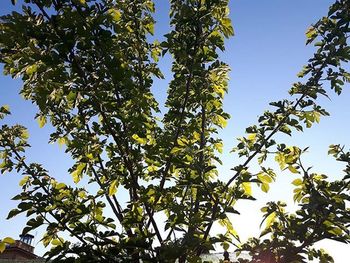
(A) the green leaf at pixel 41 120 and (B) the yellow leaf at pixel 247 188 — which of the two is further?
(A) the green leaf at pixel 41 120

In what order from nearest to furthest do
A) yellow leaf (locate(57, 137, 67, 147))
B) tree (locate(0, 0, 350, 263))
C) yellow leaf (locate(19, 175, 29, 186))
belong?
tree (locate(0, 0, 350, 263)) → yellow leaf (locate(19, 175, 29, 186)) → yellow leaf (locate(57, 137, 67, 147))

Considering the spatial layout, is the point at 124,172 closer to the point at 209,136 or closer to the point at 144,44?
the point at 209,136

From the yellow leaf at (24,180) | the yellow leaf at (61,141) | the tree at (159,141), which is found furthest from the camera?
the yellow leaf at (61,141)

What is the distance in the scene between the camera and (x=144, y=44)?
4.45 meters

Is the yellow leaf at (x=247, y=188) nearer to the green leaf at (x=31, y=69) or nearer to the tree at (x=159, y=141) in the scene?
the tree at (x=159, y=141)

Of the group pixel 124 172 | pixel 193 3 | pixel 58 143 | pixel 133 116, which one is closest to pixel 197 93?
pixel 133 116

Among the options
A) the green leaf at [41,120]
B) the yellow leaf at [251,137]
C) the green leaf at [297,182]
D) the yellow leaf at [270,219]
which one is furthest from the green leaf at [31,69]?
the green leaf at [297,182]

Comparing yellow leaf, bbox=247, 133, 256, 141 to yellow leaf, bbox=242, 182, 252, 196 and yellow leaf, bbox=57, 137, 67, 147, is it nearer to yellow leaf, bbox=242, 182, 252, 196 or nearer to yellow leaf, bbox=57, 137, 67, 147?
yellow leaf, bbox=242, 182, 252, 196

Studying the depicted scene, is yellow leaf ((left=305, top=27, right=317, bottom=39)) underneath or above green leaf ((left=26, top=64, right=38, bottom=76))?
above

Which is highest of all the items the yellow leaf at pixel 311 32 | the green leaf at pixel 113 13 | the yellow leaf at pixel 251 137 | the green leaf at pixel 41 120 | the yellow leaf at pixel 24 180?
the yellow leaf at pixel 311 32

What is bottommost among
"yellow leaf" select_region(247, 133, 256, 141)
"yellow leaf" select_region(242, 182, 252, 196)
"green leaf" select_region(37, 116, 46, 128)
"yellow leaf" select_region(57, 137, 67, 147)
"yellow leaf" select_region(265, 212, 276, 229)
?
"yellow leaf" select_region(265, 212, 276, 229)

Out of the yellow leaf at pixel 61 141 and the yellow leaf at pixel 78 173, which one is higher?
the yellow leaf at pixel 61 141

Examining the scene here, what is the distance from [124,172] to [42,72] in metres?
1.39

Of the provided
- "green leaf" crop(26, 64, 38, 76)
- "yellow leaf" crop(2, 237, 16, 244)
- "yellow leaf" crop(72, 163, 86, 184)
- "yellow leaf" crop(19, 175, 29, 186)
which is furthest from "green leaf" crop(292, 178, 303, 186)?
"yellow leaf" crop(19, 175, 29, 186)
